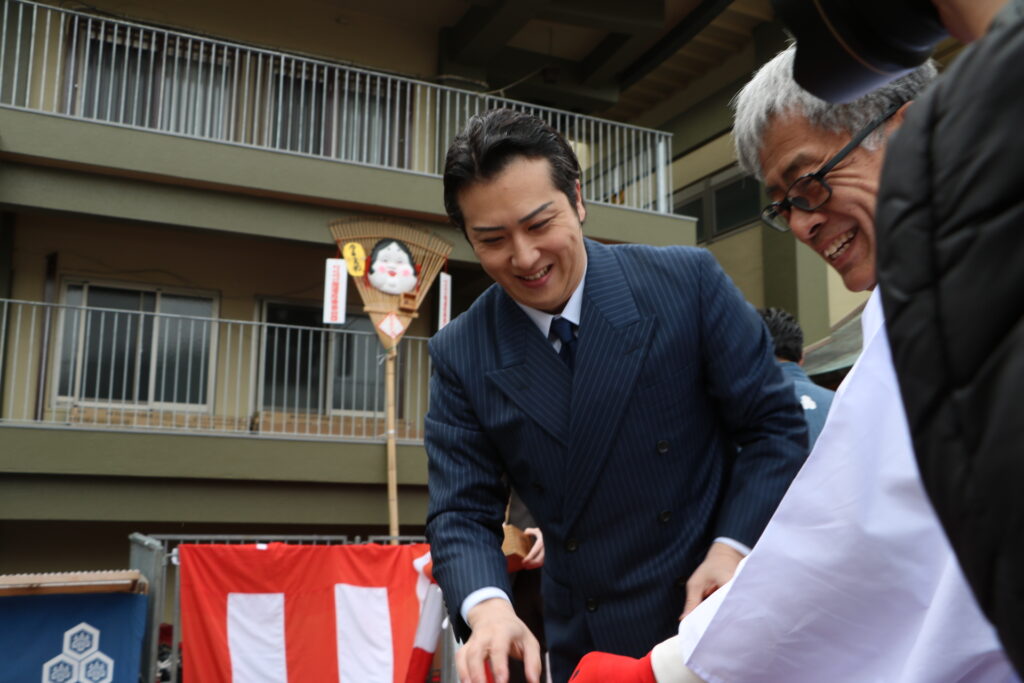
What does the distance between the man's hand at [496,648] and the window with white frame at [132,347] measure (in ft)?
29.5

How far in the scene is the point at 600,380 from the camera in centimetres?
199

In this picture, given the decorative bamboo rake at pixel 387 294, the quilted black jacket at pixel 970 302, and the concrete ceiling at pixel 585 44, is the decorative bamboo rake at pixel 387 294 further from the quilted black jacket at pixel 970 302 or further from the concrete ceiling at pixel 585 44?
the quilted black jacket at pixel 970 302

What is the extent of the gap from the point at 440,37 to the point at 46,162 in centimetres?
549

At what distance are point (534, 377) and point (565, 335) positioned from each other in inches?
5.4

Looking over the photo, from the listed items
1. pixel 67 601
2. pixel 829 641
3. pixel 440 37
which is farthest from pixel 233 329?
pixel 829 641

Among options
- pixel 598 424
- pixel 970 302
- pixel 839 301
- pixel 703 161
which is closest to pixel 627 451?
pixel 598 424

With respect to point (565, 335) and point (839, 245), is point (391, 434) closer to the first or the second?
point (565, 335)

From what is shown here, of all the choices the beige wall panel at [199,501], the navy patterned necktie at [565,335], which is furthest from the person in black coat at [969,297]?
the beige wall panel at [199,501]

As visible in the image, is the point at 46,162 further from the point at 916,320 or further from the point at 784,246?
the point at 916,320

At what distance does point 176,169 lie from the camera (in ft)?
32.2

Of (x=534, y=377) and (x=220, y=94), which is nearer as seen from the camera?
(x=534, y=377)

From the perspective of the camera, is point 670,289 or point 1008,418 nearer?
point 1008,418

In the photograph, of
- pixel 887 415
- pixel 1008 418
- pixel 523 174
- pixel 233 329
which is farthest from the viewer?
pixel 233 329

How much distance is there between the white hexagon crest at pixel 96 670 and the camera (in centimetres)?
560
